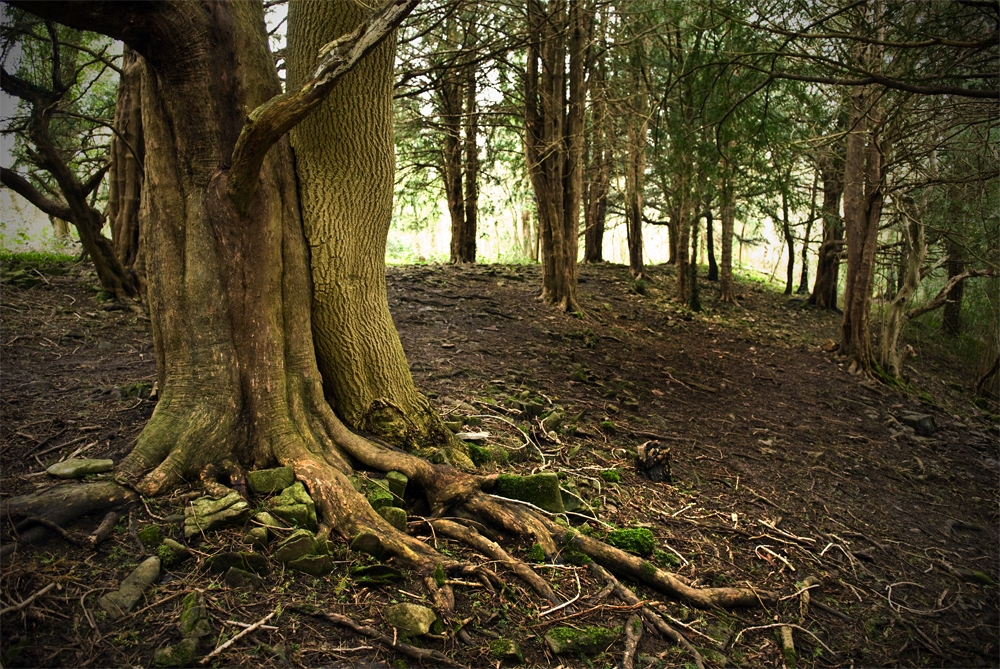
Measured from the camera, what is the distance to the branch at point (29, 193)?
22.5 feet

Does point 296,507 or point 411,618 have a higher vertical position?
point 296,507

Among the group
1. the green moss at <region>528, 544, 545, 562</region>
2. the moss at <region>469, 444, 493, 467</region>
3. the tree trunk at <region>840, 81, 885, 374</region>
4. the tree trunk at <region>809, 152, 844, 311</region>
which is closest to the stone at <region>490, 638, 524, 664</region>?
the green moss at <region>528, 544, 545, 562</region>

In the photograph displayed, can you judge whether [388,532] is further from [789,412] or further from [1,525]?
[789,412]

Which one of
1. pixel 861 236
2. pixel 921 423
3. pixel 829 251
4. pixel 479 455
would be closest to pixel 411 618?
pixel 479 455

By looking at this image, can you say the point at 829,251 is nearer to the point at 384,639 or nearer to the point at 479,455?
the point at 479,455

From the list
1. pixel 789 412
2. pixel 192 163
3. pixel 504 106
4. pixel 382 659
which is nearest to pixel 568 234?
pixel 504 106

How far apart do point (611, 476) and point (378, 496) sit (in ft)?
7.22

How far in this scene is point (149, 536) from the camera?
9.19 feet

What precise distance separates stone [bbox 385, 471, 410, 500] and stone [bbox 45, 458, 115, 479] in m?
1.43

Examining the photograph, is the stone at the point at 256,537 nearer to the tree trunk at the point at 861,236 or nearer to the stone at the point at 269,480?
the stone at the point at 269,480

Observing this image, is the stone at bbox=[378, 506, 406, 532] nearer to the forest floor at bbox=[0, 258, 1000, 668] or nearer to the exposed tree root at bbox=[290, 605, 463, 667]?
the forest floor at bbox=[0, 258, 1000, 668]

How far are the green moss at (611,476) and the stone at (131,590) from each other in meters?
3.25

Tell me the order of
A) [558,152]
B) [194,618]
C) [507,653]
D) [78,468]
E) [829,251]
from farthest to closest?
[829,251] < [558,152] < [78,468] < [507,653] < [194,618]

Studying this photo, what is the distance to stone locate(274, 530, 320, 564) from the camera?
2.88 meters
